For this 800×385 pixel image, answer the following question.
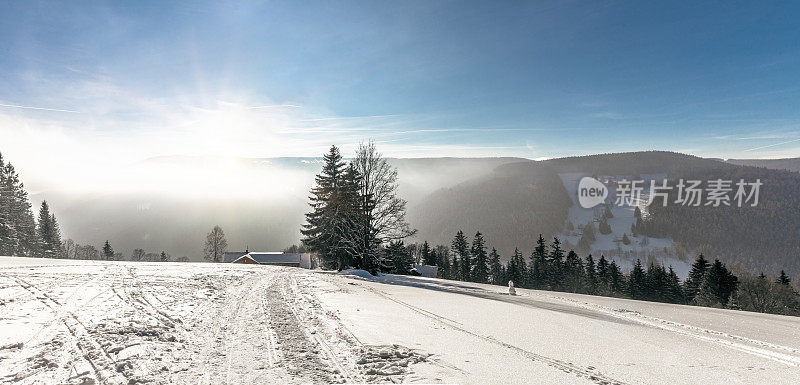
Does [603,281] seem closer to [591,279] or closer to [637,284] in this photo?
[591,279]

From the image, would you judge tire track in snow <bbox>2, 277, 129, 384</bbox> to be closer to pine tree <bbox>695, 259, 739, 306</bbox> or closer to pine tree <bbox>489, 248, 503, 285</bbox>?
pine tree <bbox>695, 259, 739, 306</bbox>

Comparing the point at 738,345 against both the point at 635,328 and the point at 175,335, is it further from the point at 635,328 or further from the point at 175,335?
the point at 175,335

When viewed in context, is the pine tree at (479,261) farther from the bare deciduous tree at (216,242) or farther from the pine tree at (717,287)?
the bare deciduous tree at (216,242)

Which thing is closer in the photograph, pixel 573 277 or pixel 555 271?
pixel 573 277

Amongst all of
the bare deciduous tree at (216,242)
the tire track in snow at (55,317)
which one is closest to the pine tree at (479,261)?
the bare deciduous tree at (216,242)

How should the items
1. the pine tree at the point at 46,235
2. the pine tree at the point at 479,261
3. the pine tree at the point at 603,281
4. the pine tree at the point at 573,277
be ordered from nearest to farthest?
the pine tree at the point at 46,235, the pine tree at the point at 573,277, the pine tree at the point at 603,281, the pine tree at the point at 479,261

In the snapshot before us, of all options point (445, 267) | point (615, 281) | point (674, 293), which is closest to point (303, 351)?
point (674, 293)

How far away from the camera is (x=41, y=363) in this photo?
419cm

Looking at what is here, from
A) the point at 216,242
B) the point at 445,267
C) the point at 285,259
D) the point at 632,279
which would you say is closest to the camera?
the point at 216,242

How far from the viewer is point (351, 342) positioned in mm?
5738

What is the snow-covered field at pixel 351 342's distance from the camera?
4352 mm

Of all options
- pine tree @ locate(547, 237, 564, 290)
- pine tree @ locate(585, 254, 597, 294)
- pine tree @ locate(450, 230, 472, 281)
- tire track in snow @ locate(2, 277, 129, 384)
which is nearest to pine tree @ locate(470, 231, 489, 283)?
pine tree @ locate(450, 230, 472, 281)

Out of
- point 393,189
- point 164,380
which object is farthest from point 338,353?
point 393,189

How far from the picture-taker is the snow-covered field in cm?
435
